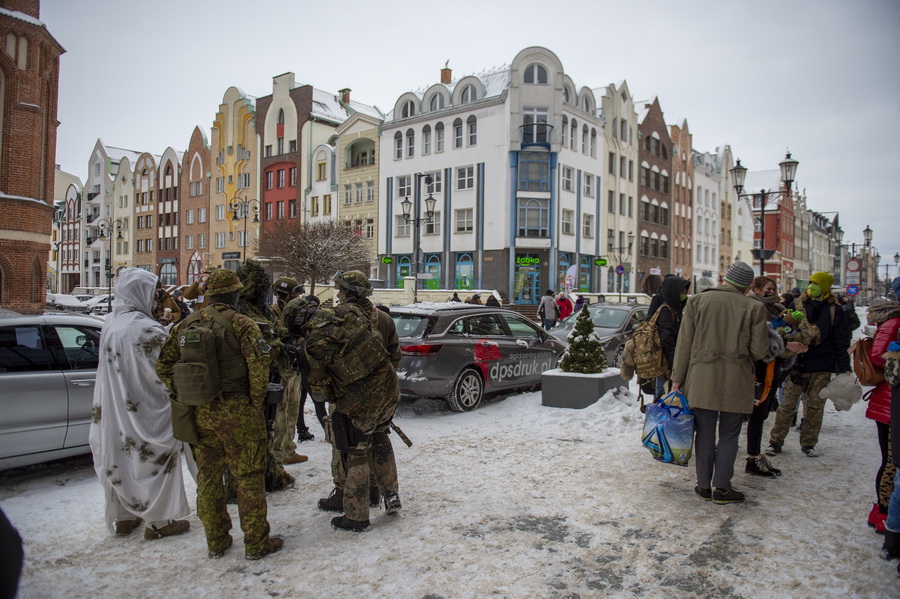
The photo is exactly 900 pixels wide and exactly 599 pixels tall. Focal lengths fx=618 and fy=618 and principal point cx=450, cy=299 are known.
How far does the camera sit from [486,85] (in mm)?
42000

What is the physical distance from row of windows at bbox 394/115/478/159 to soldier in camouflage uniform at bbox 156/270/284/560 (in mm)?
38500

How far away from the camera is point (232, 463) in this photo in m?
3.88

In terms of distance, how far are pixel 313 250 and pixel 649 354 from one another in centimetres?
3141

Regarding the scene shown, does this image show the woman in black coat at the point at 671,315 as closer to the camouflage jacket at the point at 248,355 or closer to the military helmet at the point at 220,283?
the camouflage jacket at the point at 248,355

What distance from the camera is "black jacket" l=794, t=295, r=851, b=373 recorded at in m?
6.24

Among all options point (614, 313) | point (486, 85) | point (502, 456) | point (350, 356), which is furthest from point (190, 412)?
point (486, 85)

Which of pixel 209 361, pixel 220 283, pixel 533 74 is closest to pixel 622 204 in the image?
pixel 533 74

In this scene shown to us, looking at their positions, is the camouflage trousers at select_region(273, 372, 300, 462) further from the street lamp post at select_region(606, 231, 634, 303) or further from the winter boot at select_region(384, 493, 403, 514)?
the street lamp post at select_region(606, 231, 634, 303)

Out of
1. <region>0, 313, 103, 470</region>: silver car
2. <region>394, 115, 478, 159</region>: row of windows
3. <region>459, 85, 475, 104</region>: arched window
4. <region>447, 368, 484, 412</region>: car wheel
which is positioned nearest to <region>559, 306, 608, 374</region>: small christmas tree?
<region>447, 368, 484, 412</region>: car wheel

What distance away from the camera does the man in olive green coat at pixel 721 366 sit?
16.0 feet

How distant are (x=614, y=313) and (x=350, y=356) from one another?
10.8 metres

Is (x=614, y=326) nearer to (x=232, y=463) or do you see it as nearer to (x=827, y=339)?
(x=827, y=339)

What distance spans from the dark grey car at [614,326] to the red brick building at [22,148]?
44.0 ft

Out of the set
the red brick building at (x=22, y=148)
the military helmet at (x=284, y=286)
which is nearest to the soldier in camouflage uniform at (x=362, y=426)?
the military helmet at (x=284, y=286)
